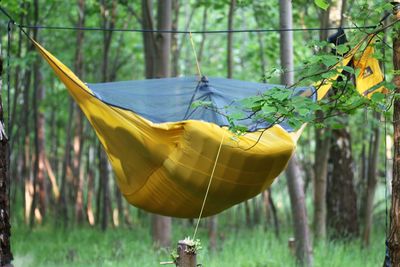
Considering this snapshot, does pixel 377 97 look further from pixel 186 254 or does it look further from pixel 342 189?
pixel 342 189

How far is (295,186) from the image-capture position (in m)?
6.72

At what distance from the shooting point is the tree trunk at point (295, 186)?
653 cm

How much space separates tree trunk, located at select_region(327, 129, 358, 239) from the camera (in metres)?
9.62

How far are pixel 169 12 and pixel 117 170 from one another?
9.42ft

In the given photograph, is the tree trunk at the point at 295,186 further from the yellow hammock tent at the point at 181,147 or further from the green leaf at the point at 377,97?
the green leaf at the point at 377,97

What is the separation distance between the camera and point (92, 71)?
48.1 feet

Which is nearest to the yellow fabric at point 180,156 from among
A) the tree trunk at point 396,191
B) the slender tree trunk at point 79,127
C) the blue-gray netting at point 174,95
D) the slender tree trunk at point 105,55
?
the blue-gray netting at point 174,95

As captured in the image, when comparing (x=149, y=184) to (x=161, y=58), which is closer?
(x=149, y=184)

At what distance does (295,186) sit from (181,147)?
2.39m

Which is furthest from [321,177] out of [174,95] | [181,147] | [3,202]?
[3,202]

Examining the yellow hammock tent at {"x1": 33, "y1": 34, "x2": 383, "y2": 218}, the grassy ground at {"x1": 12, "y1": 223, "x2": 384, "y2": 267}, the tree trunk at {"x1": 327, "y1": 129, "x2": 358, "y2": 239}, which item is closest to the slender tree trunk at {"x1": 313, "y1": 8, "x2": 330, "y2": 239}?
the grassy ground at {"x1": 12, "y1": 223, "x2": 384, "y2": 267}

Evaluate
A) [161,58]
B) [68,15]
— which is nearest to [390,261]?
[161,58]

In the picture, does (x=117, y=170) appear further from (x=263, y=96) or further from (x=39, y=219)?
(x=39, y=219)

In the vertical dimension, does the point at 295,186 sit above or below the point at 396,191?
below
